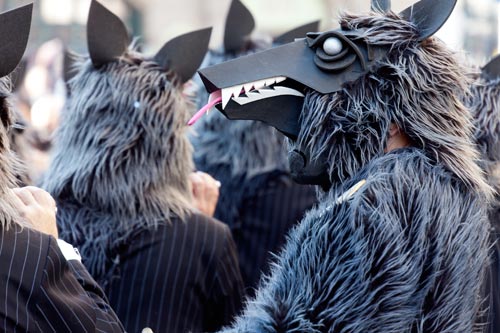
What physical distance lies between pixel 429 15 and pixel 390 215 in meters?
0.58

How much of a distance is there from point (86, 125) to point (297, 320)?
161 centimetres

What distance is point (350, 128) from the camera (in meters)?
2.16

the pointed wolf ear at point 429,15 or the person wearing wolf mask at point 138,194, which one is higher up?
the pointed wolf ear at point 429,15

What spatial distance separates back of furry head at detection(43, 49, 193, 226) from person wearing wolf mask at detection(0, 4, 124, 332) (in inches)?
37.2

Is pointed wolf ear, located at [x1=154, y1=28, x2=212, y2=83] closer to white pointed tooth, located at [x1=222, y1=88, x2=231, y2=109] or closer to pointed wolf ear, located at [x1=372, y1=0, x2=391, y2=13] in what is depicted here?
pointed wolf ear, located at [x1=372, y1=0, x2=391, y2=13]

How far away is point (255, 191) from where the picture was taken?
14.2 feet

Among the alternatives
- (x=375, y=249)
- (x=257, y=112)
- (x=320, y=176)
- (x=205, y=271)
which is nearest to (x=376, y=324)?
(x=375, y=249)

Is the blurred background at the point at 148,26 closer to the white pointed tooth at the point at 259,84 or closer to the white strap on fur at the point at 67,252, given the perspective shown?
the white pointed tooth at the point at 259,84

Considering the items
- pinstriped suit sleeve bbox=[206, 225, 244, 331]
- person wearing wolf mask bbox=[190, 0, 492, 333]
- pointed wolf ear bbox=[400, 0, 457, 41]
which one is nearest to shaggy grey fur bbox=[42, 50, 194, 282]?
pinstriped suit sleeve bbox=[206, 225, 244, 331]

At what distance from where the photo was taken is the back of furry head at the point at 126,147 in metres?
3.22

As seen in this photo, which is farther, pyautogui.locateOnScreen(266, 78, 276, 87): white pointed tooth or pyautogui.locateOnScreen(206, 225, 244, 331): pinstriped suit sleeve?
pyautogui.locateOnScreen(206, 225, 244, 331): pinstriped suit sleeve

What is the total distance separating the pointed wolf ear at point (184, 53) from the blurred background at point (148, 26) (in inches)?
15.7

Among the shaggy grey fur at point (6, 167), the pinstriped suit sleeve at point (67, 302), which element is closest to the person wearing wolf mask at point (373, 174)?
the pinstriped suit sleeve at point (67, 302)

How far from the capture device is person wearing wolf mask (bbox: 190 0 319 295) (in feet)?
14.1
